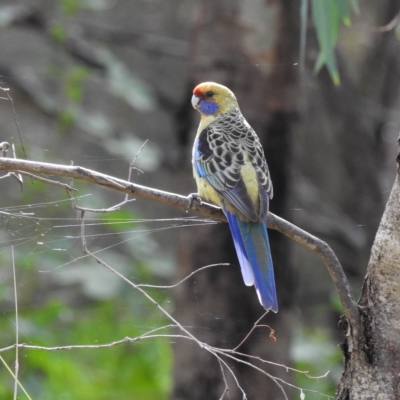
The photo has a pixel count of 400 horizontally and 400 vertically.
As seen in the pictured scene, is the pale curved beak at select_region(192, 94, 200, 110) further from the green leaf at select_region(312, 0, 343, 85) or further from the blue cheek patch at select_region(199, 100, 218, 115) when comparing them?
the green leaf at select_region(312, 0, 343, 85)

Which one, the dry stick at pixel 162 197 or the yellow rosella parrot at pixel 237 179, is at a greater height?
the dry stick at pixel 162 197

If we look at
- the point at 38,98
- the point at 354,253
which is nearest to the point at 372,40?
the point at 354,253

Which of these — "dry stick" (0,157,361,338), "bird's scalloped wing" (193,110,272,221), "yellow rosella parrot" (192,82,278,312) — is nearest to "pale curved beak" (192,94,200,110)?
"yellow rosella parrot" (192,82,278,312)

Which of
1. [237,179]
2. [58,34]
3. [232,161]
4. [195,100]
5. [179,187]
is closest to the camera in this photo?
[237,179]

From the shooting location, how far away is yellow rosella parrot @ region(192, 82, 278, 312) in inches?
→ 85.7

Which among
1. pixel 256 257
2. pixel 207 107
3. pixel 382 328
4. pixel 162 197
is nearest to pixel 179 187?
pixel 207 107

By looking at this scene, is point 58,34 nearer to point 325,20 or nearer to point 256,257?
point 325,20

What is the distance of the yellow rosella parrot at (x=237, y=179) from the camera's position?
2.18 m

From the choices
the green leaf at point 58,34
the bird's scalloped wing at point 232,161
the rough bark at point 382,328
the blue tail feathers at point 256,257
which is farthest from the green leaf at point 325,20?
the green leaf at point 58,34

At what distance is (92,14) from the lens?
7.82 meters

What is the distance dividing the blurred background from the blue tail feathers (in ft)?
0.80

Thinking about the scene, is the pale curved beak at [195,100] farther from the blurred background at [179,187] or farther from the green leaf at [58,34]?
the green leaf at [58,34]

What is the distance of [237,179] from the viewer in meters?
2.53

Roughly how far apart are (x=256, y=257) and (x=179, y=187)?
7.23 ft
